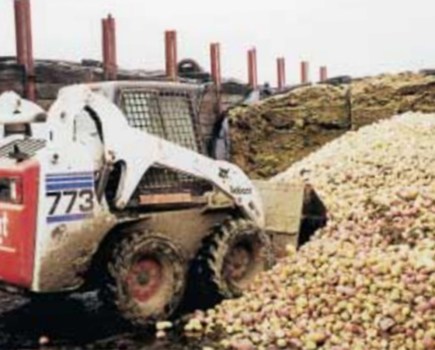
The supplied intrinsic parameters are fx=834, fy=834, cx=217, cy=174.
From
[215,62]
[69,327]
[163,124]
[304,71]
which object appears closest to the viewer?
[69,327]

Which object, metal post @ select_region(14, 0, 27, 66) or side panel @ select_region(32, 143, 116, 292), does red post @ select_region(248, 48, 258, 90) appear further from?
side panel @ select_region(32, 143, 116, 292)

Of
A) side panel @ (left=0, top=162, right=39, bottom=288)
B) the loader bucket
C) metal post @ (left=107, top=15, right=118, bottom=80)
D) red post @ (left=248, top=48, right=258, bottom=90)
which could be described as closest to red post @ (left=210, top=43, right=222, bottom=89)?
red post @ (left=248, top=48, right=258, bottom=90)

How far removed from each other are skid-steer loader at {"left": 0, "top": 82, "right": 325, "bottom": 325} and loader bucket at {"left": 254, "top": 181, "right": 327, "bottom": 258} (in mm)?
660

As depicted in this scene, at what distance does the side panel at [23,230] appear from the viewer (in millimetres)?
7367

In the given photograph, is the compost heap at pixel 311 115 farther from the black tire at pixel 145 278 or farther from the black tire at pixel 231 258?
the black tire at pixel 145 278

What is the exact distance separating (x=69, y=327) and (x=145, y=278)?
984 mm

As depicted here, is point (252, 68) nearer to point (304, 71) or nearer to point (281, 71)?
point (281, 71)

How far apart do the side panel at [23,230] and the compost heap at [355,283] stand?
1662mm

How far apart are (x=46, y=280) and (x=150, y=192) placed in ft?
4.67

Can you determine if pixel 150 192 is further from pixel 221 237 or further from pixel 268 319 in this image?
pixel 268 319

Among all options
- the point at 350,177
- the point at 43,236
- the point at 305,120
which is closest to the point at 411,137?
the point at 350,177

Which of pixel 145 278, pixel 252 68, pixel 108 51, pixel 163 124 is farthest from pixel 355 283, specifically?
pixel 252 68

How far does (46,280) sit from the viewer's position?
745cm

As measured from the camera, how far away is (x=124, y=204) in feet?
25.9
